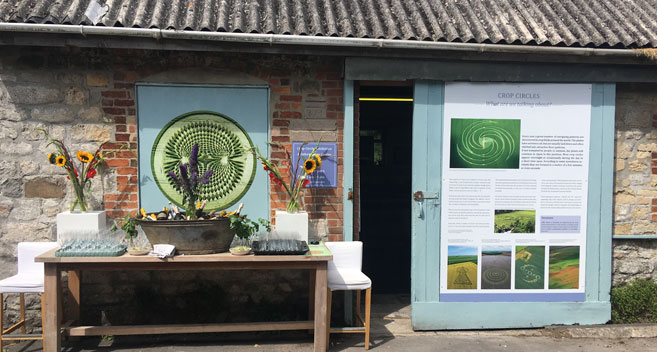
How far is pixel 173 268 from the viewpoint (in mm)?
3916

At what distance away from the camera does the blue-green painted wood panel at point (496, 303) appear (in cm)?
473

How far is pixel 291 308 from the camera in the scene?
15.8 feet

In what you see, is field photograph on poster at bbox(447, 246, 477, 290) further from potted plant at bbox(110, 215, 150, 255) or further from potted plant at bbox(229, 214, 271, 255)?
potted plant at bbox(110, 215, 150, 255)

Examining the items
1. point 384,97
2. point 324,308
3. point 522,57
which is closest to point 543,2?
point 522,57

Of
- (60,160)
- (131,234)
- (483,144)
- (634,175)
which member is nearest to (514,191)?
(483,144)

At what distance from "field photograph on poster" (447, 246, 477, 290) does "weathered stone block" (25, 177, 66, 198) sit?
380 cm

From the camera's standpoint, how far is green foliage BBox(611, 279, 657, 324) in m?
4.91

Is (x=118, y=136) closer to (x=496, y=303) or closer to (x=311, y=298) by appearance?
(x=311, y=298)

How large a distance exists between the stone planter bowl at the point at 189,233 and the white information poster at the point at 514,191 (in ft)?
7.29

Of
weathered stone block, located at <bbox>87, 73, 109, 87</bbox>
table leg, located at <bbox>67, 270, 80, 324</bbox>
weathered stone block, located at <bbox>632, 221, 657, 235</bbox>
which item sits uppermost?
weathered stone block, located at <bbox>87, 73, 109, 87</bbox>

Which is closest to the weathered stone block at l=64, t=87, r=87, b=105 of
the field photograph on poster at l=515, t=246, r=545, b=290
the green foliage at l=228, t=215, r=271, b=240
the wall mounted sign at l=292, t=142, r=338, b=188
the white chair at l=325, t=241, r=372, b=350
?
the green foliage at l=228, t=215, r=271, b=240

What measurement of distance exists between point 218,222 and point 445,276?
2331 millimetres

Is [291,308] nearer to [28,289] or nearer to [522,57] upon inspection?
[28,289]

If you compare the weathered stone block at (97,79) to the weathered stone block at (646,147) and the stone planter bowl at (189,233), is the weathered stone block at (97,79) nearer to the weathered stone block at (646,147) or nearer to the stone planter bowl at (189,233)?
the stone planter bowl at (189,233)
